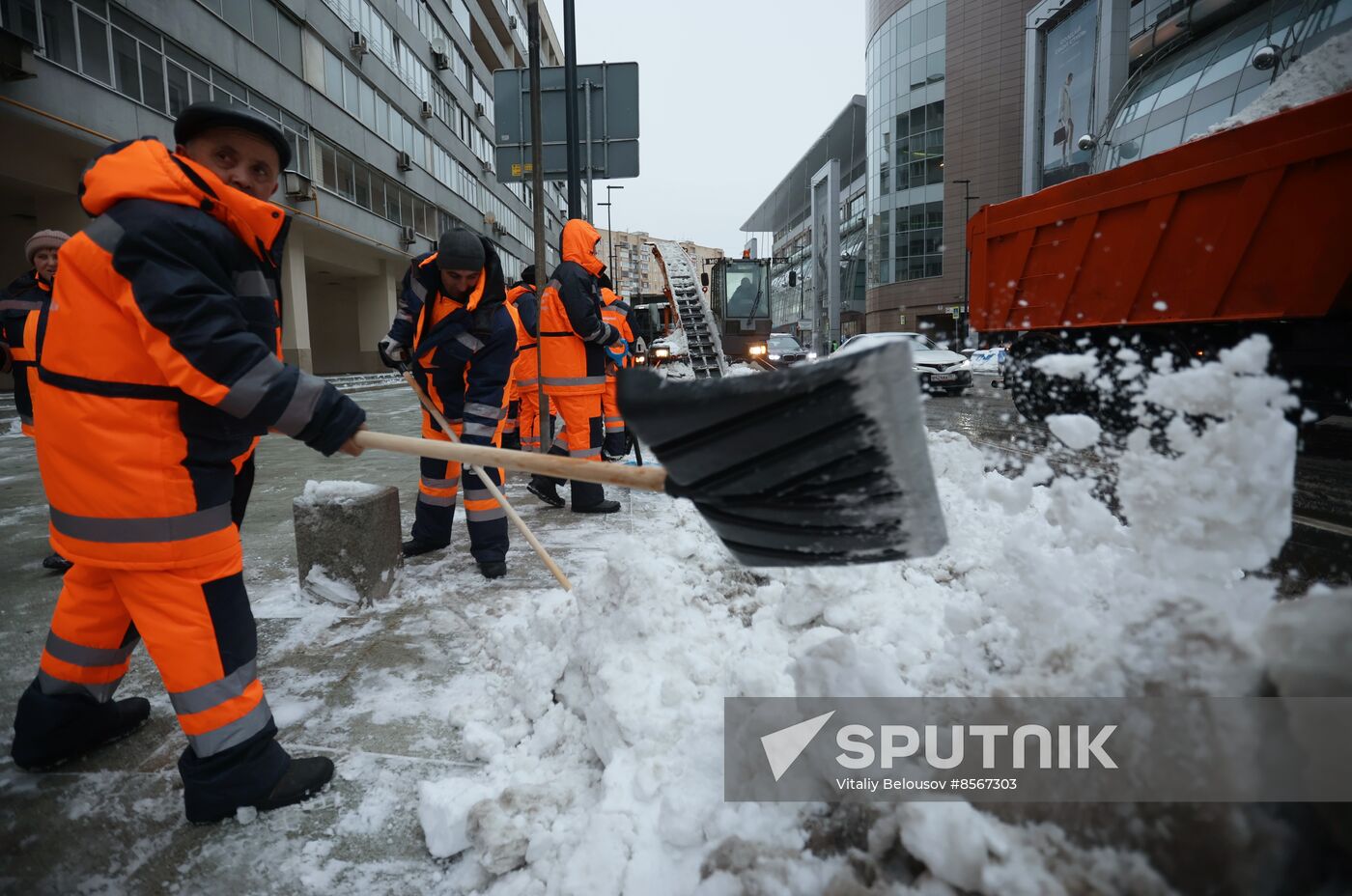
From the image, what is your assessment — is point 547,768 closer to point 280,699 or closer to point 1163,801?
point 280,699

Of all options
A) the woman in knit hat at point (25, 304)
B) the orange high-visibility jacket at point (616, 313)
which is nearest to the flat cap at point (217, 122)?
the woman in knit hat at point (25, 304)

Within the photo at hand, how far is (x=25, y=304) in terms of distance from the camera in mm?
3900

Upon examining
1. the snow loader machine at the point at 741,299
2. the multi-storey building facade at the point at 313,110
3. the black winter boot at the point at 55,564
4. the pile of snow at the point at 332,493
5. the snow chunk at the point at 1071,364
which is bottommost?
the black winter boot at the point at 55,564

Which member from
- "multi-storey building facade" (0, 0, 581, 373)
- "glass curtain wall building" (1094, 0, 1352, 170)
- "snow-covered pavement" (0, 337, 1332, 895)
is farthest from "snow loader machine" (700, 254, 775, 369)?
"snow-covered pavement" (0, 337, 1332, 895)

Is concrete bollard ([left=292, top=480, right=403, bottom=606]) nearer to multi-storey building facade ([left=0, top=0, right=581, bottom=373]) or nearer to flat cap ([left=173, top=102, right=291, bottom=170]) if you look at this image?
flat cap ([left=173, top=102, right=291, bottom=170])

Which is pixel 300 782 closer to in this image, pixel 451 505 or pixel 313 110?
pixel 451 505

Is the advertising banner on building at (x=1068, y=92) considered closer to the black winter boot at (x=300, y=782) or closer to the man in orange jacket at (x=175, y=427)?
the man in orange jacket at (x=175, y=427)

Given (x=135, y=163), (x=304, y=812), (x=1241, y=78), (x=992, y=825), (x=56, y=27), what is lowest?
(x=304, y=812)

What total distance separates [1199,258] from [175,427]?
8146mm

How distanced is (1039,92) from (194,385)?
114 ft

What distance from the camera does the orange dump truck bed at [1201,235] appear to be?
5543mm

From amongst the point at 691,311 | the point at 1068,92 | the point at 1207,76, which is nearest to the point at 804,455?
the point at 691,311

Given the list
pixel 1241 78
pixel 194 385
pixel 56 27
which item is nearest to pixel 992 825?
pixel 194 385

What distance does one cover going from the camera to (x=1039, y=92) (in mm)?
28516
